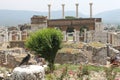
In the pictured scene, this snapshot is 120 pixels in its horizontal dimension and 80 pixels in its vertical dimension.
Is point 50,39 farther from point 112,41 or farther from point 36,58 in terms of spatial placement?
point 112,41

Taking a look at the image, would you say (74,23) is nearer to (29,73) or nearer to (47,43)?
(47,43)

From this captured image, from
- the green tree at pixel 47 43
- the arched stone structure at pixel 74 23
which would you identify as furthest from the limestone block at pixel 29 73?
the arched stone structure at pixel 74 23

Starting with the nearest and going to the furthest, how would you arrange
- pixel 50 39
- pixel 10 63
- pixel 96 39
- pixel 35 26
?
pixel 50 39 → pixel 10 63 → pixel 96 39 → pixel 35 26

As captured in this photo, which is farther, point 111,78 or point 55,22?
point 55,22

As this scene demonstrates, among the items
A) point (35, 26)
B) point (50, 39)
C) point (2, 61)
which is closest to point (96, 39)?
point (35, 26)

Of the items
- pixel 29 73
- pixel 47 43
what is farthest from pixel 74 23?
pixel 29 73

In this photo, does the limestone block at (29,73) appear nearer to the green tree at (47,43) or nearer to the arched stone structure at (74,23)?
the green tree at (47,43)

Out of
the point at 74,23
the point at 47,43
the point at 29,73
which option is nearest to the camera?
the point at 29,73

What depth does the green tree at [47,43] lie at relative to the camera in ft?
53.2

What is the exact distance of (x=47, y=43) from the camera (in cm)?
1616

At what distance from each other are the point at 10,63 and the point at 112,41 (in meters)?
17.7

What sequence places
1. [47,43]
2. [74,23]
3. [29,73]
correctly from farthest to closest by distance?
[74,23]
[47,43]
[29,73]

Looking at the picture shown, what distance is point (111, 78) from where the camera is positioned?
32.0 ft

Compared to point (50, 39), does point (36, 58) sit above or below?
Answer: below
